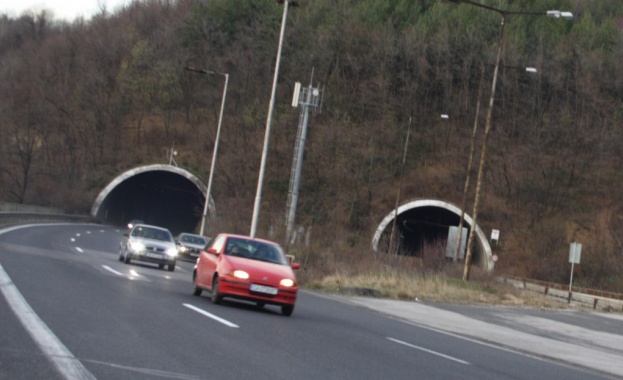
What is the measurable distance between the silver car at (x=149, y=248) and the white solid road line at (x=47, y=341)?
608 inches

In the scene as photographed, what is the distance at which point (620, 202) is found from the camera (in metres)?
75.7

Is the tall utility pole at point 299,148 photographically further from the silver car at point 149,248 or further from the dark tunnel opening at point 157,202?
the dark tunnel opening at point 157,202

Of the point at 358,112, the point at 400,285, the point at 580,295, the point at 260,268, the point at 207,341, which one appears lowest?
the point at 207,341

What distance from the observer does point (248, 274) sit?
19078 mm

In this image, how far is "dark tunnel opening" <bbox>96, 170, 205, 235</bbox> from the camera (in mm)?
85062

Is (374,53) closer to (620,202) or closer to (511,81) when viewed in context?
(511,81)

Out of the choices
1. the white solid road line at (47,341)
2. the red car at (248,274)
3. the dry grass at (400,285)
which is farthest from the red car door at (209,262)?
the dry grass at (400,285)

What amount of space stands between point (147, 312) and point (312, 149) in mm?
67799

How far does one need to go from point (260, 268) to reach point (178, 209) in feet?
243

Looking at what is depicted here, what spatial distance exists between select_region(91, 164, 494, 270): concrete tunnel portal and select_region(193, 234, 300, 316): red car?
131ft

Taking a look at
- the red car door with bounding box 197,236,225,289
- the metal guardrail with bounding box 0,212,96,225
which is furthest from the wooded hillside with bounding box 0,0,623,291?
the red car door with bounding box 197,236,225,289

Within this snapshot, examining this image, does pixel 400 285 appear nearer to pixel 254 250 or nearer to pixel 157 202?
pixel 254 250

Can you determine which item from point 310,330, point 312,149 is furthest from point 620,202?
point 310,330

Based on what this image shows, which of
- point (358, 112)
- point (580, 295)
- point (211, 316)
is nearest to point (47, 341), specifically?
point (211, 316)
